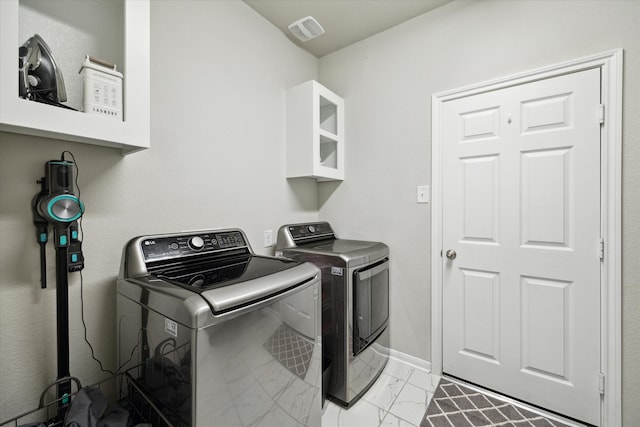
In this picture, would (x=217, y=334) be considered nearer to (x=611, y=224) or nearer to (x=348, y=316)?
(x=348, y=316)

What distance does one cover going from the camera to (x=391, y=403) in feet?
5.61

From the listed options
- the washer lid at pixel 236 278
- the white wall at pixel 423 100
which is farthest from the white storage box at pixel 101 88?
the white wall at pixel 423 100

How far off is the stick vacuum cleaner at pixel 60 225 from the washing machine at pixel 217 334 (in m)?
0.19

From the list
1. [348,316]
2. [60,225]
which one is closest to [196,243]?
[60,225]

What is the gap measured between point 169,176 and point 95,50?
60 cm

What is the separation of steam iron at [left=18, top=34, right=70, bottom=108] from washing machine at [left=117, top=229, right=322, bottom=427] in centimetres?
Result: 62

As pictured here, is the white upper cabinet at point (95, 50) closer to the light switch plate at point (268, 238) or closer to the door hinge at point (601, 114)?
the light switch plate at point (268, 238)

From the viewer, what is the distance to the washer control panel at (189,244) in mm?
1254

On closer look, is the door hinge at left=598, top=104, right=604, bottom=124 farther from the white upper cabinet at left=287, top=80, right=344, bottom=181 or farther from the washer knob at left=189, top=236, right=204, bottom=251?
the washer knob at left=189, top=236, right=204, bottom=251

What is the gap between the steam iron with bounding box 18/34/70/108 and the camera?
90 centimetres

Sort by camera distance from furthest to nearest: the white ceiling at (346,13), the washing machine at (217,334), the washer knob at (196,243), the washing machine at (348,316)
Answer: the white ceiling at (346,13)
the washing machine at (348,316)
the washer knob at (196,243)
the washing machine at (217,334)

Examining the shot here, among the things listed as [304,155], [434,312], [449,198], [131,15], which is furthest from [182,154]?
[434,312]

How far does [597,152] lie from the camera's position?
1477mm

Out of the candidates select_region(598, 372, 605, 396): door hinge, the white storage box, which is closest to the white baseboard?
select_region(598, 372, 605, 396): door hinge
